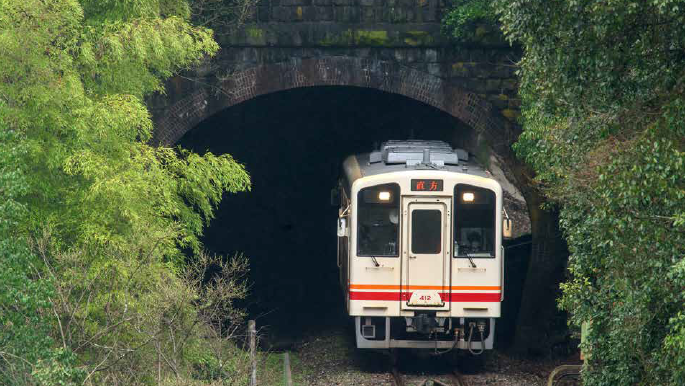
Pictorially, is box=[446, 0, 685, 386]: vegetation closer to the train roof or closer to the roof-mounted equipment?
the train roof

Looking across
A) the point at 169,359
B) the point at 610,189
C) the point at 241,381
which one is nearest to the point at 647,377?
the point at 610,189

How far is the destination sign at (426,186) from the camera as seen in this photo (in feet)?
47.4

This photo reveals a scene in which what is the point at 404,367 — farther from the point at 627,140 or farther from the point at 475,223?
the point at 627,140

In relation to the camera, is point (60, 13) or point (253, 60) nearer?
point (60, 13)

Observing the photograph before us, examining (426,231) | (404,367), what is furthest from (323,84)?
(404,367)

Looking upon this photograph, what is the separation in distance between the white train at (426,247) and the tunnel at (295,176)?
5.42m

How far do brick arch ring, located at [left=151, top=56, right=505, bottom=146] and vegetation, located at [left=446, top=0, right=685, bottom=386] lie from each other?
614cm

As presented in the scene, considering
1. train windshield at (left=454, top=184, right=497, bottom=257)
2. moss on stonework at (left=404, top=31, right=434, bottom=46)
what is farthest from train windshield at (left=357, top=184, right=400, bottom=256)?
moss on stonework at (left=404, top=31, right=434, bottom=46)

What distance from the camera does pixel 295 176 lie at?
24.9m

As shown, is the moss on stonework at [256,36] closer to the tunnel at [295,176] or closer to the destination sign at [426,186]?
the destination sign at [426,186]

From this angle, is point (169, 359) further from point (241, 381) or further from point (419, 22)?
point (419, 22)

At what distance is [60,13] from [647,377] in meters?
7.25

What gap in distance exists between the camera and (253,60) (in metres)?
16.7

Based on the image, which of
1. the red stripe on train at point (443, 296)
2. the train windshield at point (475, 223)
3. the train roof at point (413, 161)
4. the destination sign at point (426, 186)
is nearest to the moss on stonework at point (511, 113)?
the train roof at point (413, 161)
